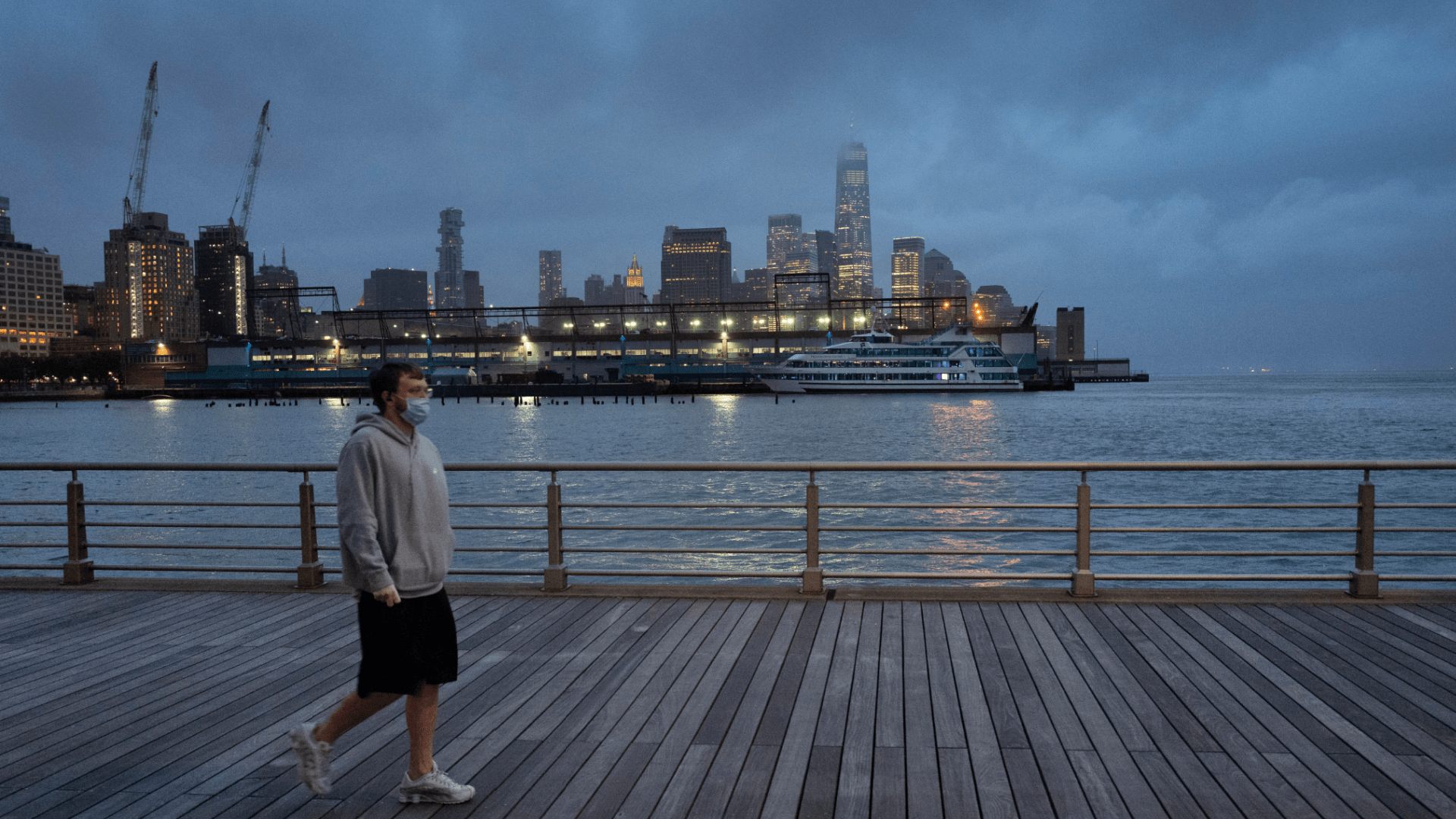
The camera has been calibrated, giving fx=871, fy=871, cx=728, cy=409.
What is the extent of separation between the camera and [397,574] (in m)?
3.15

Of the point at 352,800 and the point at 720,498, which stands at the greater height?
the point at 352,800

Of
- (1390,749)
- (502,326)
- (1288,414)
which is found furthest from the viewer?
(502,326)

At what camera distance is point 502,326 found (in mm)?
138250

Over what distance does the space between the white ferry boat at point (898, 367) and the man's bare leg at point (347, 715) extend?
3806 inches

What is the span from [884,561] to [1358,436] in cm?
4398

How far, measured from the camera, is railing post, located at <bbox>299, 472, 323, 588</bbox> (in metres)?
6.59

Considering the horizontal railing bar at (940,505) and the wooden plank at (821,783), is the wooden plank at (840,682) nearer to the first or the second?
the wooden plank at (821,783)

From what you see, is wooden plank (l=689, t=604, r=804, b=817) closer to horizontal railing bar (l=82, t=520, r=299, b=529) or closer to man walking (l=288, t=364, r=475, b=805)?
man walking (l=288, t=364, r=475, b=805)

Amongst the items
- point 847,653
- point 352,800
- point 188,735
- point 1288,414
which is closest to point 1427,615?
point 847,653

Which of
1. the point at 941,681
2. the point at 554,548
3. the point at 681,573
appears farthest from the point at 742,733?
the point at 554,548

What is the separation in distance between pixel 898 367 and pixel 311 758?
9769 centimetres

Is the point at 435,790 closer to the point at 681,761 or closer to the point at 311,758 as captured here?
the point at 311,758

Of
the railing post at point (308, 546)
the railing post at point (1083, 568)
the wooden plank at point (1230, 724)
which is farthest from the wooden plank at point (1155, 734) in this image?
the railing post at point (308, 546)

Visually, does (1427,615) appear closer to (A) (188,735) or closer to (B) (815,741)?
(B) (815,741)
